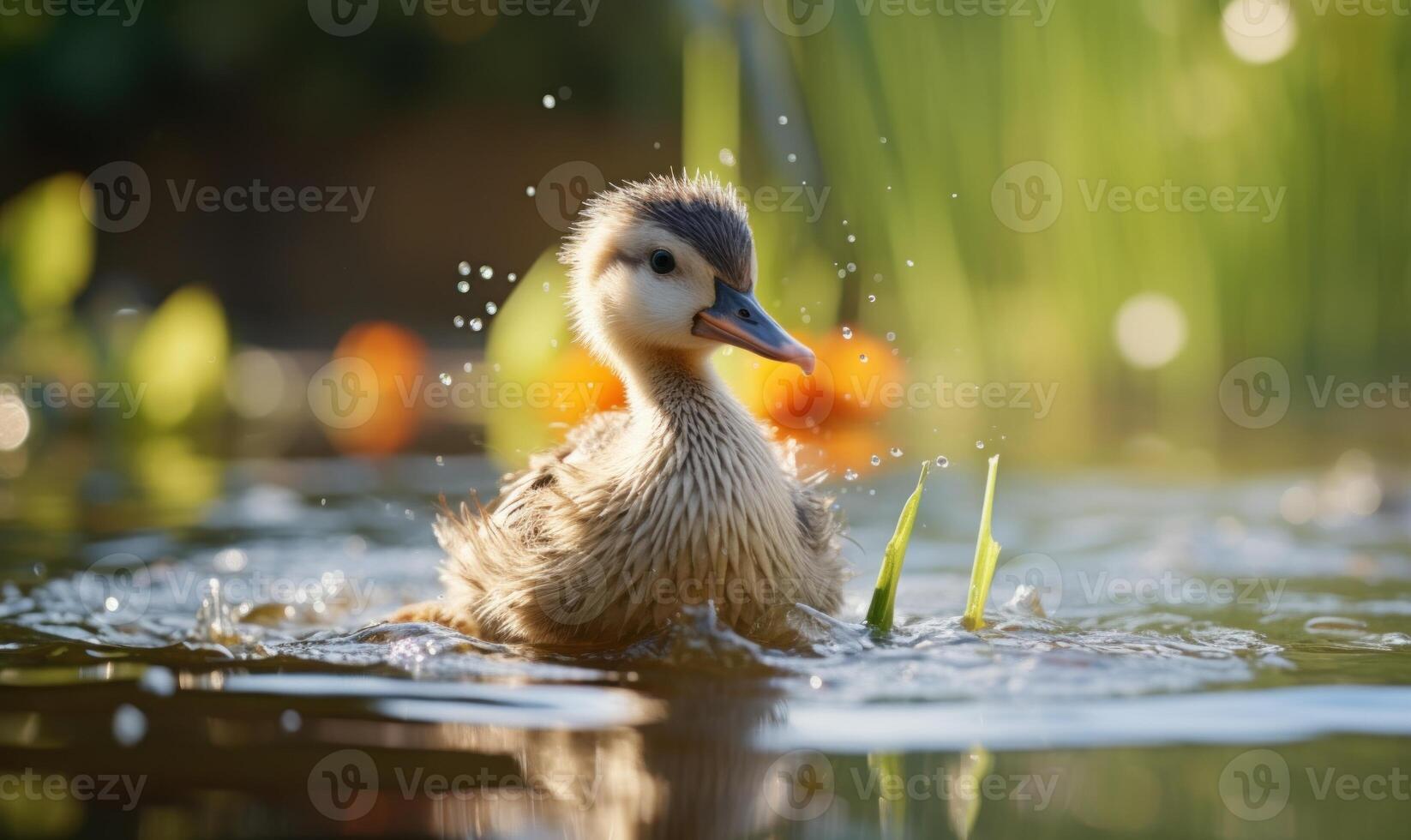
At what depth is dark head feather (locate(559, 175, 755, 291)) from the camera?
3895 millimetres

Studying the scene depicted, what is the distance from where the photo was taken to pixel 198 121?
11641mm

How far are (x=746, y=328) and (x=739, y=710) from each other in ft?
4.13

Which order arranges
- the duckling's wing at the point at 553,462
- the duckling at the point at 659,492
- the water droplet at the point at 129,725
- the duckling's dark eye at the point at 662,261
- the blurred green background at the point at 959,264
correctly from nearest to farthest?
the water droplet at the point at 129,725
the duckling at the point at 659,492
the duckling's dark eye at the point at 662,261
the duckling's wing at the point at 553,462
the blurred green background at the point at 959,264

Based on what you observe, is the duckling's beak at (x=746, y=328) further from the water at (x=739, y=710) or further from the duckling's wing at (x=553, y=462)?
the water at (x=739, y=710)

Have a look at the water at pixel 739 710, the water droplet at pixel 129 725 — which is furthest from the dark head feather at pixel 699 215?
the water droplet at pixel 129 725

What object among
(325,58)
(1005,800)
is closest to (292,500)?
(1005,800)

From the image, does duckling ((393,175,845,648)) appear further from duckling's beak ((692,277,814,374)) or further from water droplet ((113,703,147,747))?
water droplet ((113,703,147,747))

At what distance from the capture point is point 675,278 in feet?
12.9

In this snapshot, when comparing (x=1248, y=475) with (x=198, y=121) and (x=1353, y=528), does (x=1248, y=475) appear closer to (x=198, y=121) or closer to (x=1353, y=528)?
(x=1353, y=528)

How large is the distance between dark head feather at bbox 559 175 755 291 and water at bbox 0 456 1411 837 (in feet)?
3.16

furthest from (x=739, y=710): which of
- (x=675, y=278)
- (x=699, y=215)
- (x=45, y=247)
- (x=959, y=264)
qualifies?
(x=45, y=247)

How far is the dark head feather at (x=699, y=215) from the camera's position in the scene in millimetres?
3895

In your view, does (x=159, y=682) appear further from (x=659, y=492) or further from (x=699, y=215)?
(x=699, y=215)

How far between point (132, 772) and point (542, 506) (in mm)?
1686
